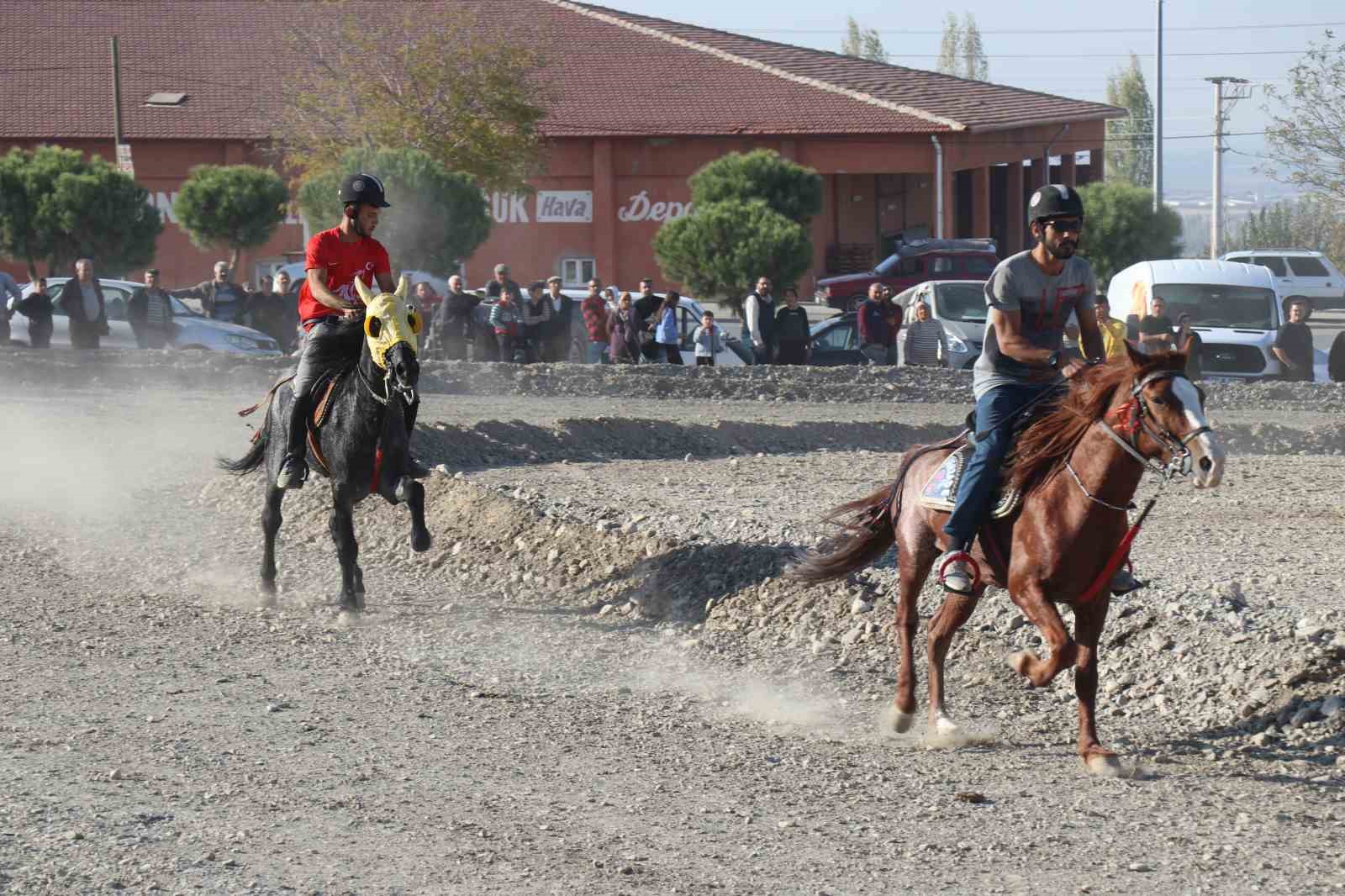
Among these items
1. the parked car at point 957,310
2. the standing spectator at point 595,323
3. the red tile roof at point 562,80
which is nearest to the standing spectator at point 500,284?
the standing spectator at point 595,323

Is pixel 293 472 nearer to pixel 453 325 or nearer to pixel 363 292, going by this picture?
pixel 363 292

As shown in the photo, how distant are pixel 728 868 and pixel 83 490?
11.8m

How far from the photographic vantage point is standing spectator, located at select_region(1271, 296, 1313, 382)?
84.2 feet

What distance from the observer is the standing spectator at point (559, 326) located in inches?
1078

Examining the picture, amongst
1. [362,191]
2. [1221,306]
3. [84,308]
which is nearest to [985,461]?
[362,191]

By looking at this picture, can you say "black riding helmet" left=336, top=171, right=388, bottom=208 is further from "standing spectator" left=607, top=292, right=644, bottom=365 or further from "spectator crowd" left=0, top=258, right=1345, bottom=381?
"standing spectator" left=607, top=292, right=644, bottom=365

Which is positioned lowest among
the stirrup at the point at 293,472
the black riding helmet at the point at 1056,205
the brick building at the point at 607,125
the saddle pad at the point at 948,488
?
the stirrup at the point at 293,472

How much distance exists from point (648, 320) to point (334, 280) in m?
16.6

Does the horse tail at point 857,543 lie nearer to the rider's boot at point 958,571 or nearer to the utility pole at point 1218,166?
the rider's boot at point 958,571

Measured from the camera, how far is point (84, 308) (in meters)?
26.3

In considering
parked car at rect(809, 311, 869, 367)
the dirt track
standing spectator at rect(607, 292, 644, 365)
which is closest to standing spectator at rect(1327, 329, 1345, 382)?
parked car at rect(809, 311, 869, 367)

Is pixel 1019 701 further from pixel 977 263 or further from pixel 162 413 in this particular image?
pixel 977 263

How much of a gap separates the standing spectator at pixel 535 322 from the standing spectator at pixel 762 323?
3.16m

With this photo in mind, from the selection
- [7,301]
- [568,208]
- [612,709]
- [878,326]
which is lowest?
[612,709]
